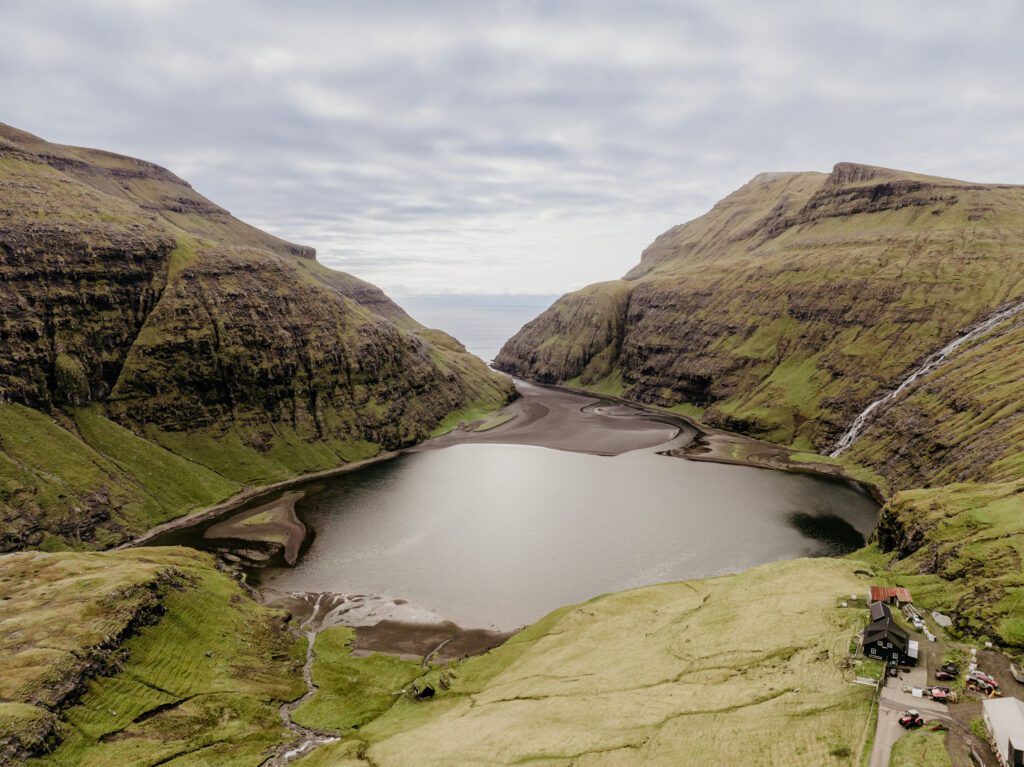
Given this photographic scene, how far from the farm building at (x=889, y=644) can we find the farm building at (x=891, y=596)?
35.9 ft

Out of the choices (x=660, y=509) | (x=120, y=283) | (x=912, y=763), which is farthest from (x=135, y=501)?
(x=912, y=763)

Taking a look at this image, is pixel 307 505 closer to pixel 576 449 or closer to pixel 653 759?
pixel 576 449

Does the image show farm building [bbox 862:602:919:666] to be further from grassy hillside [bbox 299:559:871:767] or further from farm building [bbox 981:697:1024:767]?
farm building [bbox 981:697:1024:767]

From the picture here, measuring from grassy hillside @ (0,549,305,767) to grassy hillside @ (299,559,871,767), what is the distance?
10748mm

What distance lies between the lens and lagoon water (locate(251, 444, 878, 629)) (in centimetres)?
9781

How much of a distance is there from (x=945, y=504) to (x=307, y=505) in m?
136

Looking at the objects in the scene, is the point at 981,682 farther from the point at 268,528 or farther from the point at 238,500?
the point at 238,500

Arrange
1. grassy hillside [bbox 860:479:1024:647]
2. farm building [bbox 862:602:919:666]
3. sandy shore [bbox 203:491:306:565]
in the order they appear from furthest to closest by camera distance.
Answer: sandy shore [bbox 203:491:306:565]
grassy hillside [bbox 860:479:1024:647]
farm building [bbox 862:602:919:666]

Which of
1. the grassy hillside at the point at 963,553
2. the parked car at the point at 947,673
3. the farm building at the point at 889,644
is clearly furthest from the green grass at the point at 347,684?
the grassy hillside at the point at 963,553

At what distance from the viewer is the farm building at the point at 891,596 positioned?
190 ft

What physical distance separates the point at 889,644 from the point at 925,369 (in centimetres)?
17939

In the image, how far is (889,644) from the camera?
4600 centimetres

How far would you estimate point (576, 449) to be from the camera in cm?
19750

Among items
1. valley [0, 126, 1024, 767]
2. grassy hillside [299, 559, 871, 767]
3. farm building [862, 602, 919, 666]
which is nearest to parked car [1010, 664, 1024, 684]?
valley [0, 126, 1024, 767]
